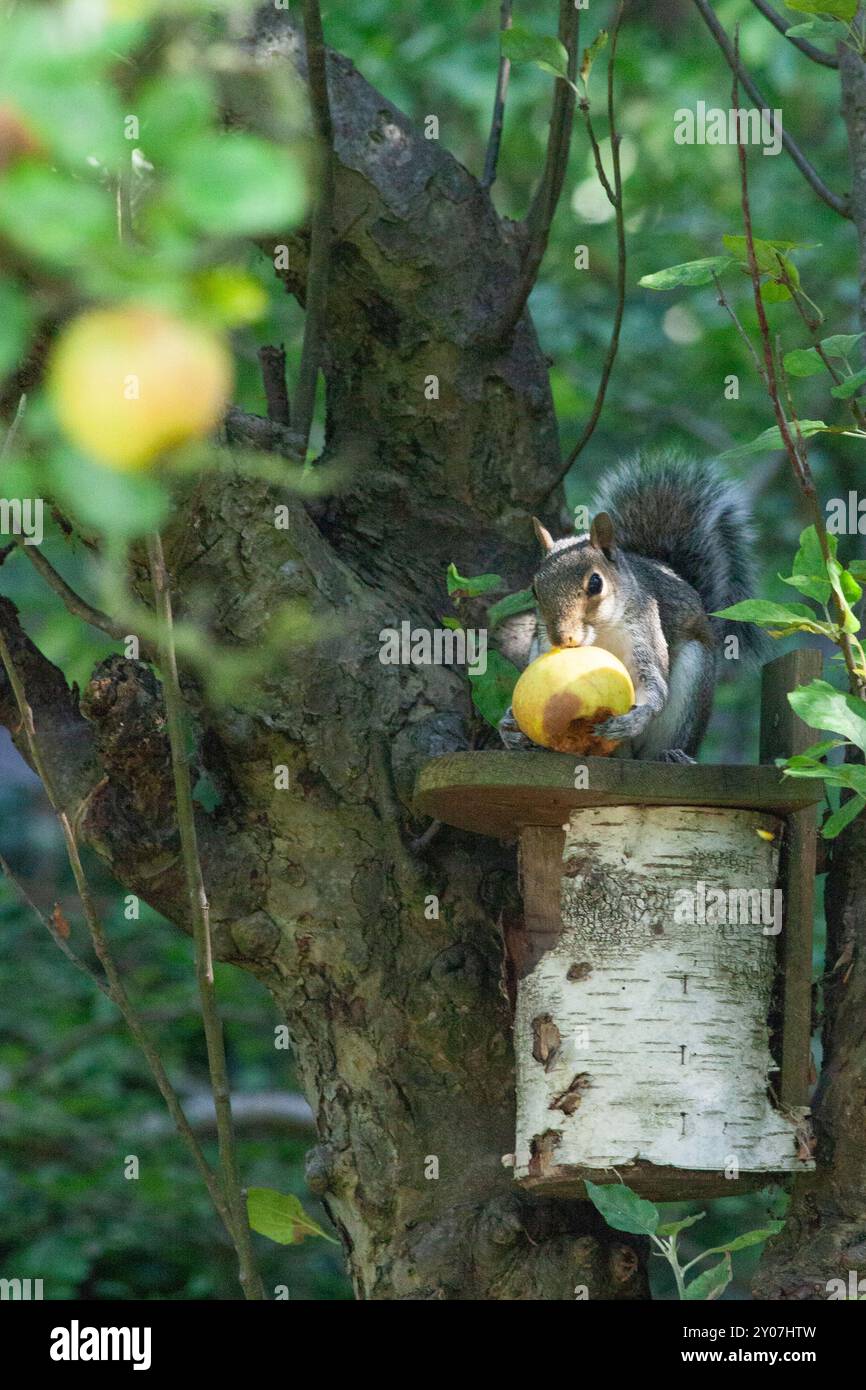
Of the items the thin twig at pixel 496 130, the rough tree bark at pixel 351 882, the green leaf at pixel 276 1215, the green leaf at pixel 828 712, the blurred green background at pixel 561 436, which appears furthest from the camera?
the blurred green background at pixel 561 436

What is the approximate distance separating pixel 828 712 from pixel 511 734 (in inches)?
19.4

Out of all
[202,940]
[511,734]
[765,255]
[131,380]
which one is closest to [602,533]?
[511,734]

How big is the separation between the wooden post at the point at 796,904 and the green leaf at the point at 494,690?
313 millimetres

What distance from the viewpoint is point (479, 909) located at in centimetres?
189

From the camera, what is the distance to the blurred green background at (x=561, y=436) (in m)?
3.58

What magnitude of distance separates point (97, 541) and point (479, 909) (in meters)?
0.61

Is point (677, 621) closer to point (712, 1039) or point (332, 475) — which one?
point (332, 475)

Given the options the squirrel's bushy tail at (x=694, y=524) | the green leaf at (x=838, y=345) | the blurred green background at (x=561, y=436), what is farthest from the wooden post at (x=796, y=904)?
the blurred green background at (x=561, y=436)

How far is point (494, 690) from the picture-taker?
1.84 m

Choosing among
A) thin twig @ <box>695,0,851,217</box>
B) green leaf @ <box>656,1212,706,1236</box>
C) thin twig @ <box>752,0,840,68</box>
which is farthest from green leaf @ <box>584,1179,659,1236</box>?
thin twig @ <box>752,0,840,68</box>

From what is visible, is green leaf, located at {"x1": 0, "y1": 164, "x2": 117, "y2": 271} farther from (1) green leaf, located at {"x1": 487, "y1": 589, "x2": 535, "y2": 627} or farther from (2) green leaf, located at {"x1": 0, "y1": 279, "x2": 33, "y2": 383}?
(1) green leaf, located at {"x1": 487, "y1": 589, "x2": 535, "y2": 627}

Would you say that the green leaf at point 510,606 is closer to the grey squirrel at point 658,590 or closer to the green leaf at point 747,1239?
the grey squirrel at point 658,590

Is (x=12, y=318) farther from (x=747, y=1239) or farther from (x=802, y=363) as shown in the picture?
(x=747, y=1239)

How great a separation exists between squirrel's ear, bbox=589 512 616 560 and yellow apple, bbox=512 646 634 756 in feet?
1.24
